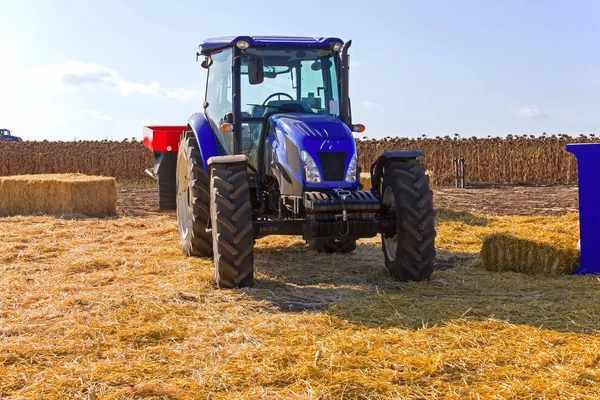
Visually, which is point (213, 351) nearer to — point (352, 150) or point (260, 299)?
point (260, 299)

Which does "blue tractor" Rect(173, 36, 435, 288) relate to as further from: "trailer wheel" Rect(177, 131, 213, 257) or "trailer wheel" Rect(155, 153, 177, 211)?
"trailer wheel" Rect(155, 153, 177, 211)

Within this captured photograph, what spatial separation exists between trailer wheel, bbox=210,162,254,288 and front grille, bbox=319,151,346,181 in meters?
0.75

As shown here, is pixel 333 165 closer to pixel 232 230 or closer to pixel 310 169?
pixel 310 169

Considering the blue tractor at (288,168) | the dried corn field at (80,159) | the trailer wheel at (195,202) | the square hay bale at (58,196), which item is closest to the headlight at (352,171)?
the blue tractor at (288,168)

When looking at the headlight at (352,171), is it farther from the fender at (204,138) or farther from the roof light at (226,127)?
the fender at (204,138)

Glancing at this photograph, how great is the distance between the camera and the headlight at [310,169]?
21.3ft

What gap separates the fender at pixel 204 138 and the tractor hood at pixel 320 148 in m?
1.16

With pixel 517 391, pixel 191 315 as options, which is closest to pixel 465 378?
pixel 517 391

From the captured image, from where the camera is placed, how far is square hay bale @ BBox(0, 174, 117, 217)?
13867 mm

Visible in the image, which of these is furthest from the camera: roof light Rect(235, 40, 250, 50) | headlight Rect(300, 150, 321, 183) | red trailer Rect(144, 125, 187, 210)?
red trailer Rect(144, 125, 187, 210)

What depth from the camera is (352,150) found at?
6.64 m

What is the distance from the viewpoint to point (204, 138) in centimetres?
785

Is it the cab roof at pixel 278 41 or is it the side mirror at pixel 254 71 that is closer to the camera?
the side mirror at pixel 254 71

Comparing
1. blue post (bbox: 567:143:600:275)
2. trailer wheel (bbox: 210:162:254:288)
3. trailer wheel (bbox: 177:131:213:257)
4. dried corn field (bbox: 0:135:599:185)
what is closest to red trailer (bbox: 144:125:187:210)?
trailer wheel (bbox: 177:131:213:257)
